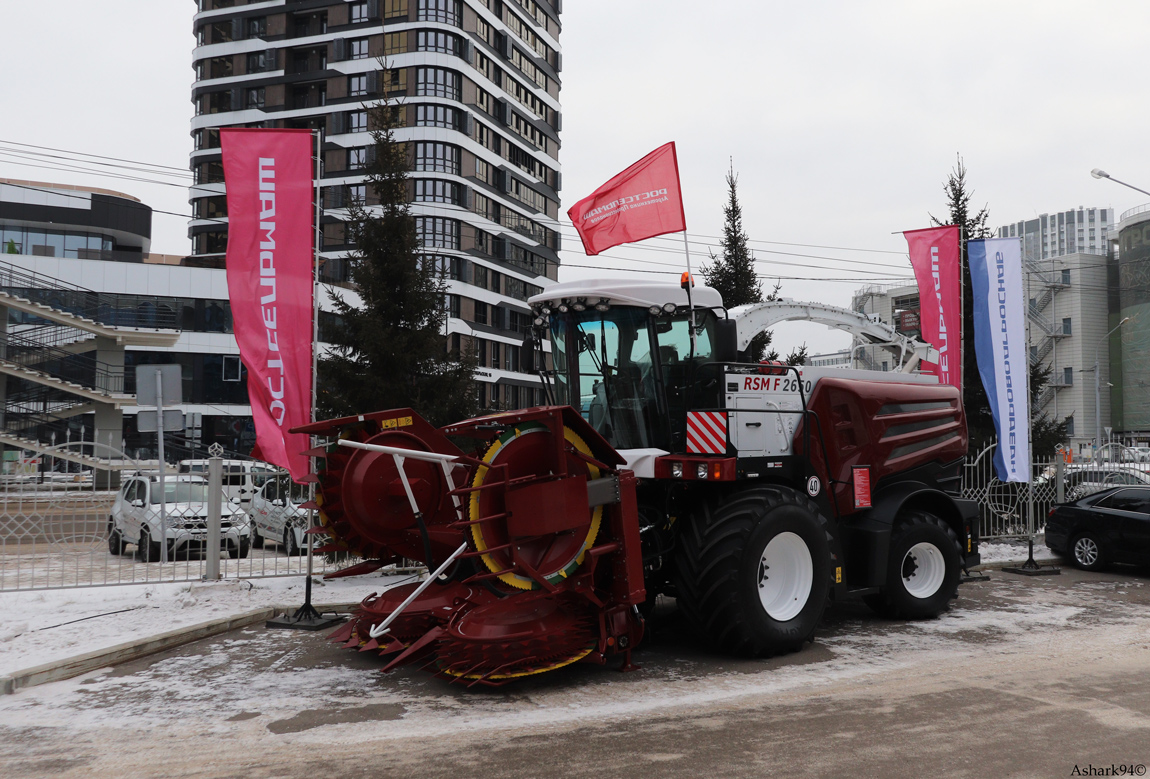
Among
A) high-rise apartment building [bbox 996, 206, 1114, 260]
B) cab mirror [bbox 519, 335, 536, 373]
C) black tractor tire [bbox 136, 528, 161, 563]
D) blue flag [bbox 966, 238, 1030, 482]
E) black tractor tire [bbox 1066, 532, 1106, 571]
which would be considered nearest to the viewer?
cab mirror [bbox 519, 335, 536, 373]

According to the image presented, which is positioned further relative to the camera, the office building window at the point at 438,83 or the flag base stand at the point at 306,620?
the office building window at the point at 438,83

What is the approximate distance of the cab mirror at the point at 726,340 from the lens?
742 centimetres

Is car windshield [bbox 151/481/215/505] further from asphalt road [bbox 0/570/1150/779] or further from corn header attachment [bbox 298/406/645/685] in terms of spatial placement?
corn header attachment [bbox 298/406/645/685]

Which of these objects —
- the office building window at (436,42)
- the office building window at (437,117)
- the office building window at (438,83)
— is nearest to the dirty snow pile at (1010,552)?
the office building window at (437,117)

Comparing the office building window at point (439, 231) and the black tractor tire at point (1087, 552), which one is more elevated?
the office building window at point (439, 231)

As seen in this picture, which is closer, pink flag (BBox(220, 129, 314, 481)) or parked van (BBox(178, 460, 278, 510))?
pink flag (BBox(220, 129, 314, 481))

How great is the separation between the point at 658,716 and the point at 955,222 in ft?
54.3

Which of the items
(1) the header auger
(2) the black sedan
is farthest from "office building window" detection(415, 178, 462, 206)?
(1) the header auger

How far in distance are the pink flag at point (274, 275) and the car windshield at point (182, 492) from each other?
142 cm

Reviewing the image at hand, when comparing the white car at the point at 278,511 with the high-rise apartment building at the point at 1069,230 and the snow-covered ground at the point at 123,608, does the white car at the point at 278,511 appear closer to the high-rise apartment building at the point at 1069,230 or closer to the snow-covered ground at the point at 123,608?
the snow-covered ground at the point at 123,608

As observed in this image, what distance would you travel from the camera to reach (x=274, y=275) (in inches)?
387

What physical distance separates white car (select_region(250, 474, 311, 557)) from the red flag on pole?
16.0ft

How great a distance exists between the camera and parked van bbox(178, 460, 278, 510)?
402 inches

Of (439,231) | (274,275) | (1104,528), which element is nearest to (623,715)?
(274,275)
